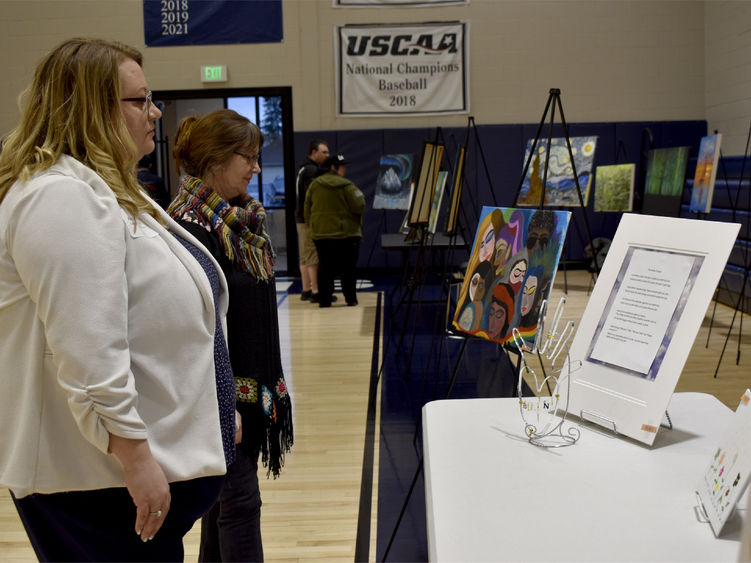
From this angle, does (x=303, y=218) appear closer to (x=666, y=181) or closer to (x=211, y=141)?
(x=666, y=181)

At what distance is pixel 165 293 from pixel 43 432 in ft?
0.87

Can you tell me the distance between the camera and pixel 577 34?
29.5ft

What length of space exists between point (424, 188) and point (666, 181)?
139 inches

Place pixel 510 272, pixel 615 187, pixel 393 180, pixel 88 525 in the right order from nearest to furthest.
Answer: pixel 88 525
pixel 510 272
pixel 615 187
pixel 393 180

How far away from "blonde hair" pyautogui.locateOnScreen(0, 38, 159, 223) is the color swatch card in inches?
36.5

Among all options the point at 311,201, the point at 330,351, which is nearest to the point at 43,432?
the point at 330,351

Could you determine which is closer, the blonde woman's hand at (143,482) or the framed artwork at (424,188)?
the blonde woman's hand at (143,482)

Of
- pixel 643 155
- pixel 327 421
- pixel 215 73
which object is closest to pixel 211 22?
pixel 215 73

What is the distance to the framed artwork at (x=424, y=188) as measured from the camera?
16.0ft

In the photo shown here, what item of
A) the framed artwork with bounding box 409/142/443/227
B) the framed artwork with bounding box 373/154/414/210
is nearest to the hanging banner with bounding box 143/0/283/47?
the framed artwork with bounding box 373/154/414/210

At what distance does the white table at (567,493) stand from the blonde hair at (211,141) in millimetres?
774

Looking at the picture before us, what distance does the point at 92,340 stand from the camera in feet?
3.47

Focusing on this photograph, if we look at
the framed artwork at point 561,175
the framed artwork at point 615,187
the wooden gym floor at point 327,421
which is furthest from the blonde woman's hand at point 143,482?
the framed artwork at point 615,187

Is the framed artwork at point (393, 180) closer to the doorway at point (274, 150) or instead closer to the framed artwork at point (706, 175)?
the doorway at point (274, 150)
